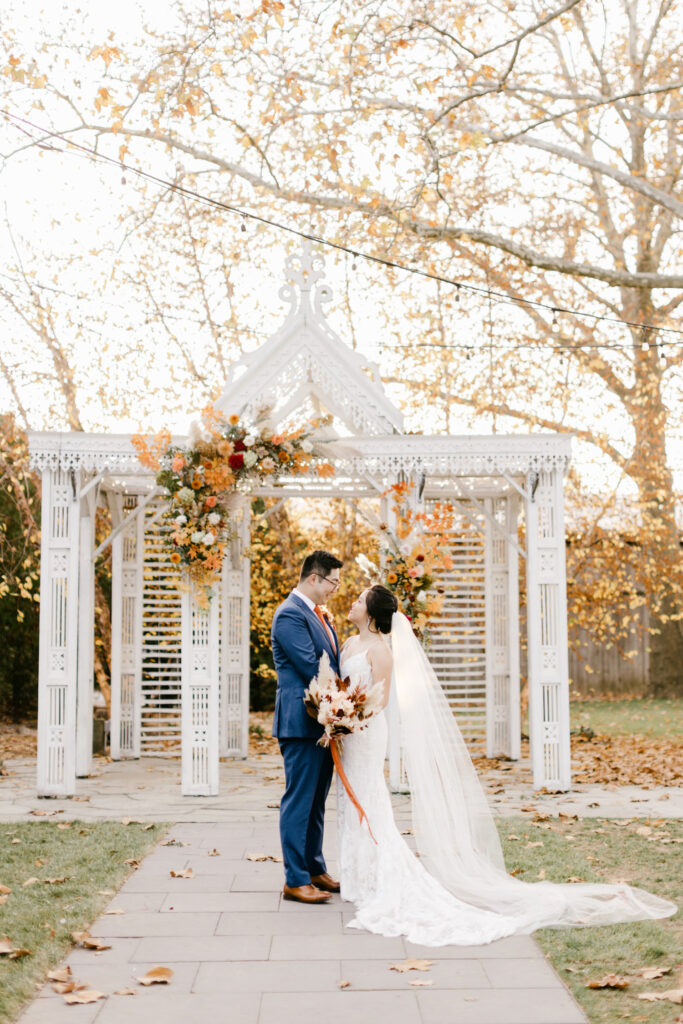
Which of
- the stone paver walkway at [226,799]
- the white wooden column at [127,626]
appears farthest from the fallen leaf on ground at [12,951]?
the white wooden column at [127,626]

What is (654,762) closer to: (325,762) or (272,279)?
(325,762)

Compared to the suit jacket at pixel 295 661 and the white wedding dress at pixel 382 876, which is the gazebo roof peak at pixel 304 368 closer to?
the suit jacket at pixel 295 661

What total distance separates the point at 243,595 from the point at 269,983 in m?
8.11

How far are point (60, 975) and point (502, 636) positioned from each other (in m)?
8.39

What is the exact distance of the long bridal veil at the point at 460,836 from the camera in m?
5.45

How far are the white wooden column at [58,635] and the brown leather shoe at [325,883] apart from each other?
13.8 feet

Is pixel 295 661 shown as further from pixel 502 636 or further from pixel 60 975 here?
pixel 502 636

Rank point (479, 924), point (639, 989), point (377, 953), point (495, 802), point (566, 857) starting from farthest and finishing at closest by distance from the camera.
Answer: point (495, 802)
point (566, 857)
point (479, 924)
point (377, 953)
point (639, 989)

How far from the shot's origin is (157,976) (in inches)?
175

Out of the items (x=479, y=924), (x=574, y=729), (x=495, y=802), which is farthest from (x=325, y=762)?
(x=574, y=729)

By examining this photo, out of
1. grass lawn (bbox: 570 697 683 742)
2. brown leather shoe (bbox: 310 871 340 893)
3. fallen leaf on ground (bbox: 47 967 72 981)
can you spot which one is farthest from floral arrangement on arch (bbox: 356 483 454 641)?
grass lawn (bbox: 570 697 683 742)

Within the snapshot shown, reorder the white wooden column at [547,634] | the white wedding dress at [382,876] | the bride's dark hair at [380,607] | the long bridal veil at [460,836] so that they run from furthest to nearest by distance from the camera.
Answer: the white wooden column at [547,634] → the bride's dark hair at [380,607] → the long bridal veil at [460,836] → the white wedding dress at [382,876]

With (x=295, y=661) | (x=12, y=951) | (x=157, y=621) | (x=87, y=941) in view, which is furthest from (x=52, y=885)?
(x=157, y=621)

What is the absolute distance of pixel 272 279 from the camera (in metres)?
17.1
